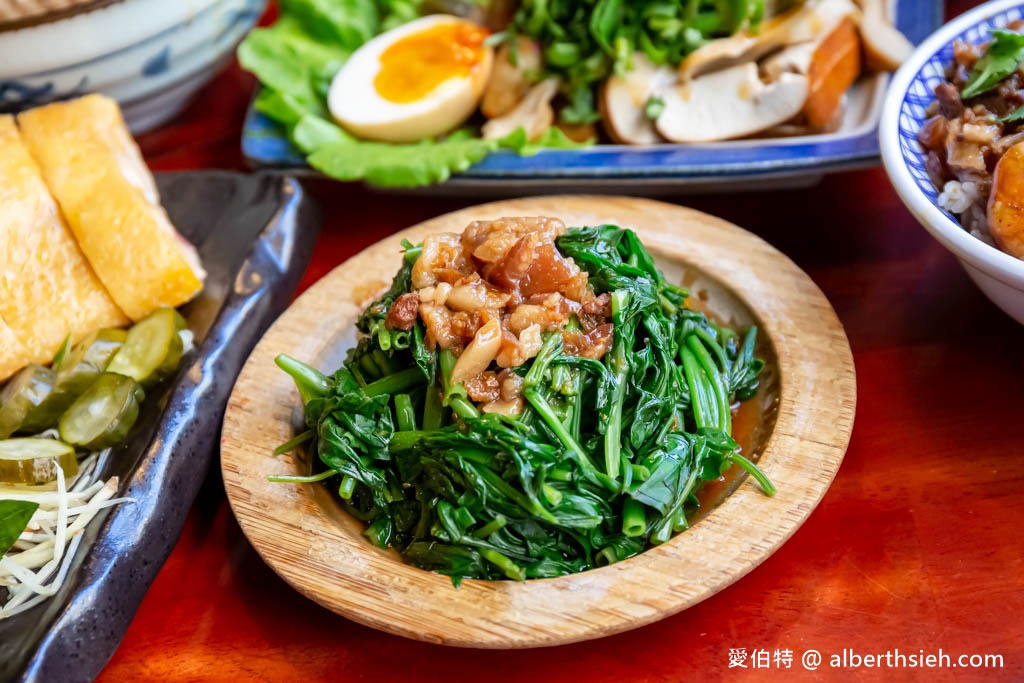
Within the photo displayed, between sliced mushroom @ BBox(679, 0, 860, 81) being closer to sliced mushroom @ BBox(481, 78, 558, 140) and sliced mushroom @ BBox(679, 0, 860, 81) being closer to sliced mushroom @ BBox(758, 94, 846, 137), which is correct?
sliced mushroom @ BBox(758, 94, 846, 137)

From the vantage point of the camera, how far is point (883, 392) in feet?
7.61

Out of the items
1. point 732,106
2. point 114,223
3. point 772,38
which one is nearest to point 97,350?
point 114,223

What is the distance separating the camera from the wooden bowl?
167 centimetres

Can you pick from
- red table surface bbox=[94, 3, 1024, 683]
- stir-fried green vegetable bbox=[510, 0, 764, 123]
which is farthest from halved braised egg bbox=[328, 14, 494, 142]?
red table surface bbox=[94, 3, 1024, 683]

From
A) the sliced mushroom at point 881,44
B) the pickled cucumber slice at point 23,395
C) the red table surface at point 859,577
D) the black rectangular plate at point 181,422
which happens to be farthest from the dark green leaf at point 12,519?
the sliced mushroom at point 881,44

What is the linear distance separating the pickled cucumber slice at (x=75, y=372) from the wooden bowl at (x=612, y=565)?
1.67 ft

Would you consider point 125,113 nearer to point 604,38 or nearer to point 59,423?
point 59,423

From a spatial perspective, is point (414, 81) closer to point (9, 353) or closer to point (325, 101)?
point (325, 101)

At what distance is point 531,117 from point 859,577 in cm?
211

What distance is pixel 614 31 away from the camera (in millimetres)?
3277

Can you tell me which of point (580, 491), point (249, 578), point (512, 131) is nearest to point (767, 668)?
point (580, 491)

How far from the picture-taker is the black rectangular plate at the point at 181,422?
6.15ft

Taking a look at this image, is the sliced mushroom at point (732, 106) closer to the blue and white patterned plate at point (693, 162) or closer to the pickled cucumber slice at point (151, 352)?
the blue and white patterned plate at point (693, 162)

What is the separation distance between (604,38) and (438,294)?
1.68 m
